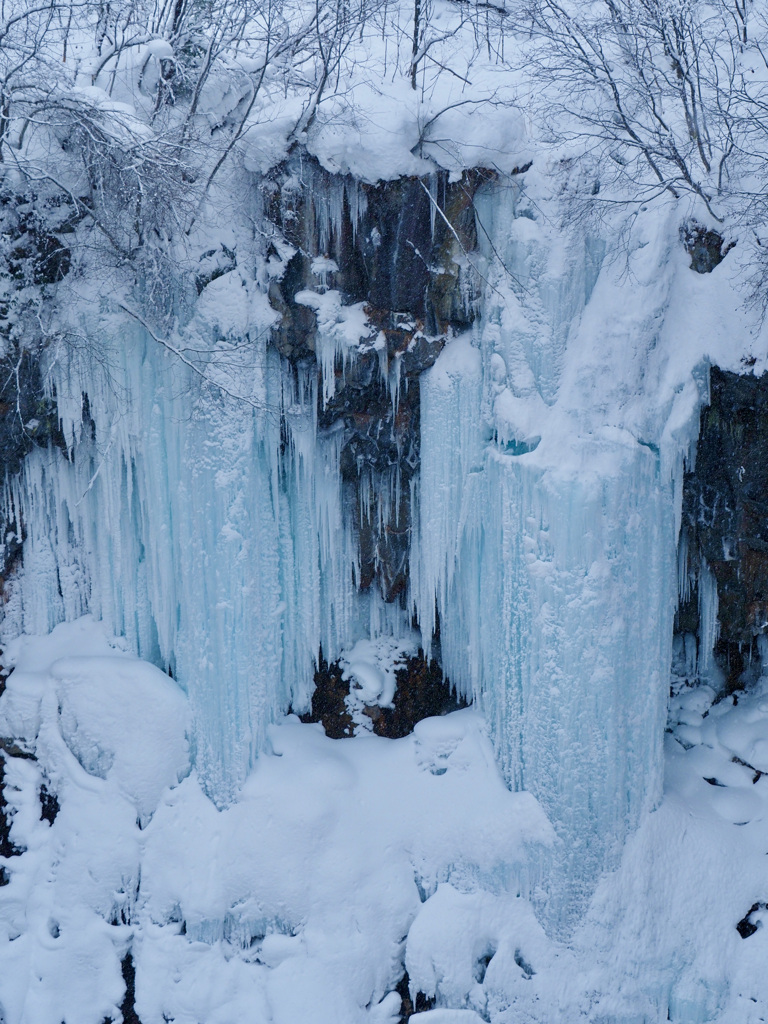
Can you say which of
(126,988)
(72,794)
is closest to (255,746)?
(72,794)

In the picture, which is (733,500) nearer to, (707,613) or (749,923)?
(707,613)

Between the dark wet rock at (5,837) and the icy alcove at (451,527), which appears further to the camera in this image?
the dark wet rock at (5,837)

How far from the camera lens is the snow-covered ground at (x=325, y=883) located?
6137 mm

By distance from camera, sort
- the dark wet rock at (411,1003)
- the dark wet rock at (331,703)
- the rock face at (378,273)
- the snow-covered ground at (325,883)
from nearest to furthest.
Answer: the rock face at (378,273)
the snow-covered ground at (325,883)
the dark wet rock at (411,1003)
the dark wet rock at (331,703)

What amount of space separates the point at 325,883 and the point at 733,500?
4.05 meters

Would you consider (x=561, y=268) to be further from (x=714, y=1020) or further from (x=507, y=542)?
(x=714, y=1020)

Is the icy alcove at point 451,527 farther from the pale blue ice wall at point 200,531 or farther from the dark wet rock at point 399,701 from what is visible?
the dark wet rock at point 399,701

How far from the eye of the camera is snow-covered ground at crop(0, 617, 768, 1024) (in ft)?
20.1

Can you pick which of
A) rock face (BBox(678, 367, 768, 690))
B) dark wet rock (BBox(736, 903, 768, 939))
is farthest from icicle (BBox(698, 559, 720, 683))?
dark wet rock (BBox(736, 903, 768, 939))

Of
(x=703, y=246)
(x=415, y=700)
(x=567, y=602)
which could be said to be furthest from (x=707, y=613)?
(x=703, y=246)

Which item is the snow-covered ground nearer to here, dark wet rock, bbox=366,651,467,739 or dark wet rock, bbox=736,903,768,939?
dark wet rock, bbox=736,903,768,939

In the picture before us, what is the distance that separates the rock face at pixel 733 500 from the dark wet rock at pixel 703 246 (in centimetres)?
73

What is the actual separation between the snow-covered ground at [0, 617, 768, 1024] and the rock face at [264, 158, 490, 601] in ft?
8.29

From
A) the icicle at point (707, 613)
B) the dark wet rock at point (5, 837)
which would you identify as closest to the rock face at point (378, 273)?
the icicle at point (707, 613)
